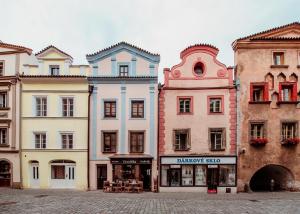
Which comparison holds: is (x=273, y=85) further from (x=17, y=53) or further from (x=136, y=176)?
(x=17, y=53)

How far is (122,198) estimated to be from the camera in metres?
22.6

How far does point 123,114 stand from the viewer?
2758cm

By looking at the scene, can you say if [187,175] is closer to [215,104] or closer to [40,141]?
[215,104]

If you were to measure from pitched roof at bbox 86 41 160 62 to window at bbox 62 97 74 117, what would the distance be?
4231 millimetres

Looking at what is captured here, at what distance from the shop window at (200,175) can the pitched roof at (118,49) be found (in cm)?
1050

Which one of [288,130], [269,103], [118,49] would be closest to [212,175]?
[288,130]

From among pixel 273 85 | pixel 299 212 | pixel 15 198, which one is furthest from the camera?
pixel 273 85

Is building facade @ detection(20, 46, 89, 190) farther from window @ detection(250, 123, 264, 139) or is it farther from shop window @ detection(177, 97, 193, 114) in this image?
window @ detection(250, 123, 264, 139)

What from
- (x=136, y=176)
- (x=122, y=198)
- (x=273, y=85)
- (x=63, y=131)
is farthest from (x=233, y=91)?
(x=63, y=131)

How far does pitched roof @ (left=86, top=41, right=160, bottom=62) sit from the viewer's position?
27.8 metres

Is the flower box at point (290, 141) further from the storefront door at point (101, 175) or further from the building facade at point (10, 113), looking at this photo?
the building facade at point (10, 113)

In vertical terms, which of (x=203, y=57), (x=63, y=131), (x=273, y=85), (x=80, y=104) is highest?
(x=203, y=57)

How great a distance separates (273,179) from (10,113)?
25754 mm

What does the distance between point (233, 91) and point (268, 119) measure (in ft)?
13.0
